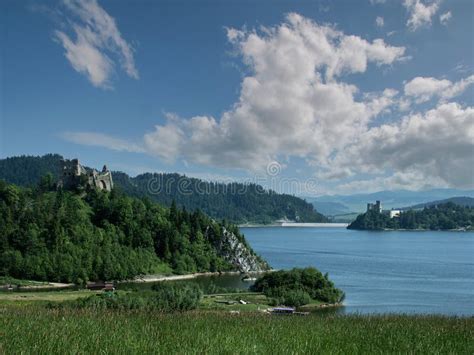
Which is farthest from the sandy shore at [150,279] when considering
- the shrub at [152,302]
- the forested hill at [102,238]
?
the shrub at [152,302]

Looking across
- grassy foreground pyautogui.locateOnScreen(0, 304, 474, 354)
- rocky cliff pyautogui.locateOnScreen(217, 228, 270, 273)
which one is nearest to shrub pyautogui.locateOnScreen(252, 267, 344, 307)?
rocky cliff pyautogui.locateOnScreen(217, 228, 270, 273)

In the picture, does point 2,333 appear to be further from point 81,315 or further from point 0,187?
point 0,187

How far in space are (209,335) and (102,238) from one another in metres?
110

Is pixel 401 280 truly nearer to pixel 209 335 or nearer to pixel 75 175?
pixel 75 175

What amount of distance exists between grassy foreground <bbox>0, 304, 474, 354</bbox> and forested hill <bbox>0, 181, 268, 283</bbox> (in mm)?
94406

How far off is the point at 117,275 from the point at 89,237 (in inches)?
501

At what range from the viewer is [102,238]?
114125mm

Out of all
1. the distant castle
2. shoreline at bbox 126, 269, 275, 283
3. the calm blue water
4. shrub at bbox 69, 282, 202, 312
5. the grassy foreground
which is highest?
the distant castle

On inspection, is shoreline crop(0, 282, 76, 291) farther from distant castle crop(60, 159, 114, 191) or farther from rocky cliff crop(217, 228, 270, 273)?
rocky cliff crop(217, 228, 270, 273)

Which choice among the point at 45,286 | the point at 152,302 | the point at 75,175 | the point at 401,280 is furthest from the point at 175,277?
the point at 152,302

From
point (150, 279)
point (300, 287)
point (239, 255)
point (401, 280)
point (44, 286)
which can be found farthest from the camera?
point (239, 255)

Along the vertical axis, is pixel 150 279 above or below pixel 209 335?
below

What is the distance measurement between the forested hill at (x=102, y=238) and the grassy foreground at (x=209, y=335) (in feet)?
310

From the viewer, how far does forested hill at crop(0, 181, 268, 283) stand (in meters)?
102
